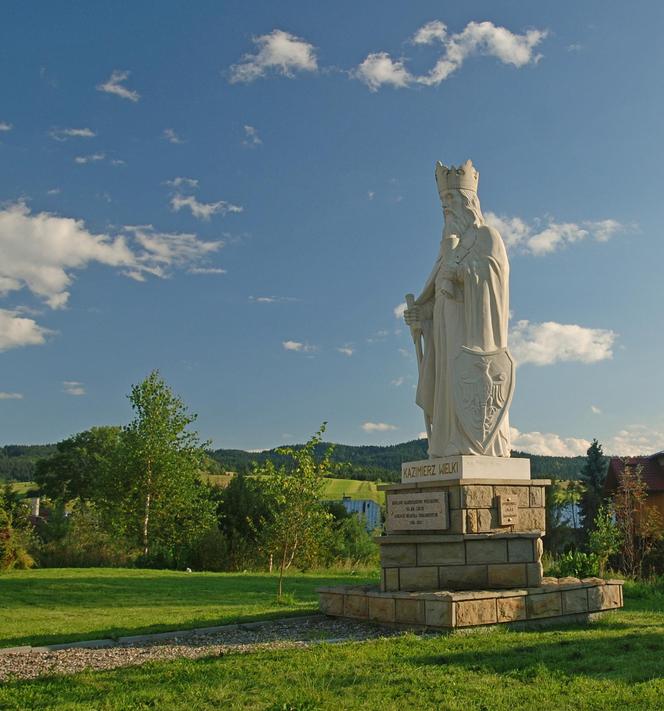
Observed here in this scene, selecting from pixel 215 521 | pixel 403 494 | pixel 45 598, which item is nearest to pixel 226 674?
pixel 403 494

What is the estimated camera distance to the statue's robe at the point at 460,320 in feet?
34.0

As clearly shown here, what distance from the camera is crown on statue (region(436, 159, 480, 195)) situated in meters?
11.0

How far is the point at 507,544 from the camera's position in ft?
30.7

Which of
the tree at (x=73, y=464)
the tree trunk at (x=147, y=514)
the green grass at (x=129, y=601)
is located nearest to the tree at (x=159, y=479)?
the tree trunk at (x=147, y=514)

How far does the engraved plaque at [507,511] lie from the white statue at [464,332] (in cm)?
64

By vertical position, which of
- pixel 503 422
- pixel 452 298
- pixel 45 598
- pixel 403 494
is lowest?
pixel 45 598

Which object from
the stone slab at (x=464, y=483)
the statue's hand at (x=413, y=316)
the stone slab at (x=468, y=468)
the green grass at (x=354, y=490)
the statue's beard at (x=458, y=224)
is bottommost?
the green grass at (x=354, y=490)

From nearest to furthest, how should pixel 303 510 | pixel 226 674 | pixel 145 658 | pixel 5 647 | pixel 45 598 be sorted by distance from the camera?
pixel 226 674 → pixel 145 658 → pixel 5 647 → pixel 45 598 → pixel 303 510

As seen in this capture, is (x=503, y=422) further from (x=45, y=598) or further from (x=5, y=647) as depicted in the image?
(x=45, y=598)

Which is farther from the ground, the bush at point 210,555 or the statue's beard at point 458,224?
the statue's beard at point 458,224

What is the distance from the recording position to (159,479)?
30797 millimetres

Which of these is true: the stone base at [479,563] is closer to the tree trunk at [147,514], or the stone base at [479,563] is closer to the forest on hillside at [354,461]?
the tree trunk at [147,514]

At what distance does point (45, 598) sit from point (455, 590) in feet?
29.3

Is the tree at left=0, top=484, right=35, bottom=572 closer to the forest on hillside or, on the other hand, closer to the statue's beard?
the statue's beard
